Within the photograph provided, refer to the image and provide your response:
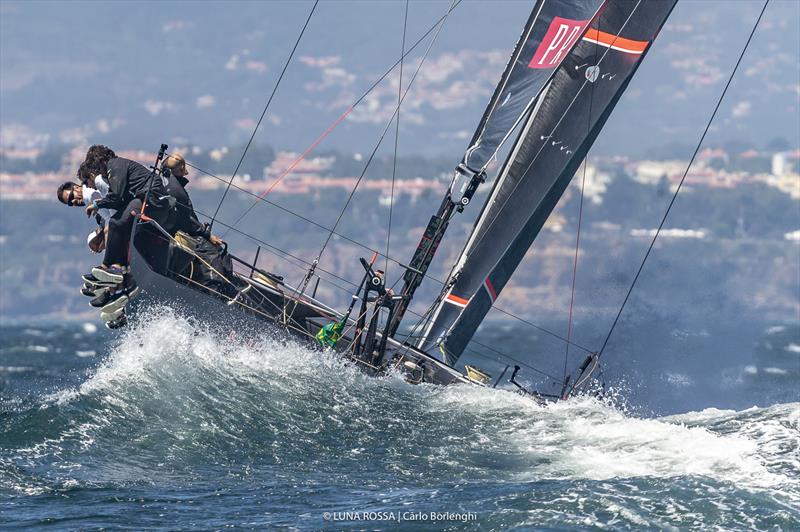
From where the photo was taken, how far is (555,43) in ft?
38.7

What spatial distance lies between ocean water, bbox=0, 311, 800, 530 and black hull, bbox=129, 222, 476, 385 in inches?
6.5

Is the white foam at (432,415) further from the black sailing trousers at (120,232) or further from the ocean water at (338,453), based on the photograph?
the black sailing trousers at (120,232)

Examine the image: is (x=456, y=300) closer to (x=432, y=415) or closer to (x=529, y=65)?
(x=432, y=415)

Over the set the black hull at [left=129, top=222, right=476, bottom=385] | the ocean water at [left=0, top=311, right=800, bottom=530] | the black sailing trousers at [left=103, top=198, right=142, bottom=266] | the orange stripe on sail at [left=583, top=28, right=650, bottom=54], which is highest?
the orange stripe on sail at [left=583, top=28, right=650, bottom=54]

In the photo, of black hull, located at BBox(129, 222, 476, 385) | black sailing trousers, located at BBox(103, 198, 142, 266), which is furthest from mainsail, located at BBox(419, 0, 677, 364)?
black sailing trousers, located at BBox(103, 198, 142, 266)

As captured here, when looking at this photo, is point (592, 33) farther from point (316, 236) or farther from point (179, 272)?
point (316, 236)

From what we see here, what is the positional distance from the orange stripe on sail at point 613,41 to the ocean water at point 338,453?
351 centimetres

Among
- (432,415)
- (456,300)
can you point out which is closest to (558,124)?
(456,300)

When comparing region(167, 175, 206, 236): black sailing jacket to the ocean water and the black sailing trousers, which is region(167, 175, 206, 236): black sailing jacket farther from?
the ocean water

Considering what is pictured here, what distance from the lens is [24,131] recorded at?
19100cm

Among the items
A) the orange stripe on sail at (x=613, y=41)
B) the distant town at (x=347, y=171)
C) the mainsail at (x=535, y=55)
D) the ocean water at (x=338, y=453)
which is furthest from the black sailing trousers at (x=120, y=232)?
the distant town at (x=347, y=171)

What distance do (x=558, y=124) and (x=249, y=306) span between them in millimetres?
3546

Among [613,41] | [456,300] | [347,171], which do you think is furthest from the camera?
[347,171]

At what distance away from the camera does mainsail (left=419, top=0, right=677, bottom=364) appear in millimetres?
12938
